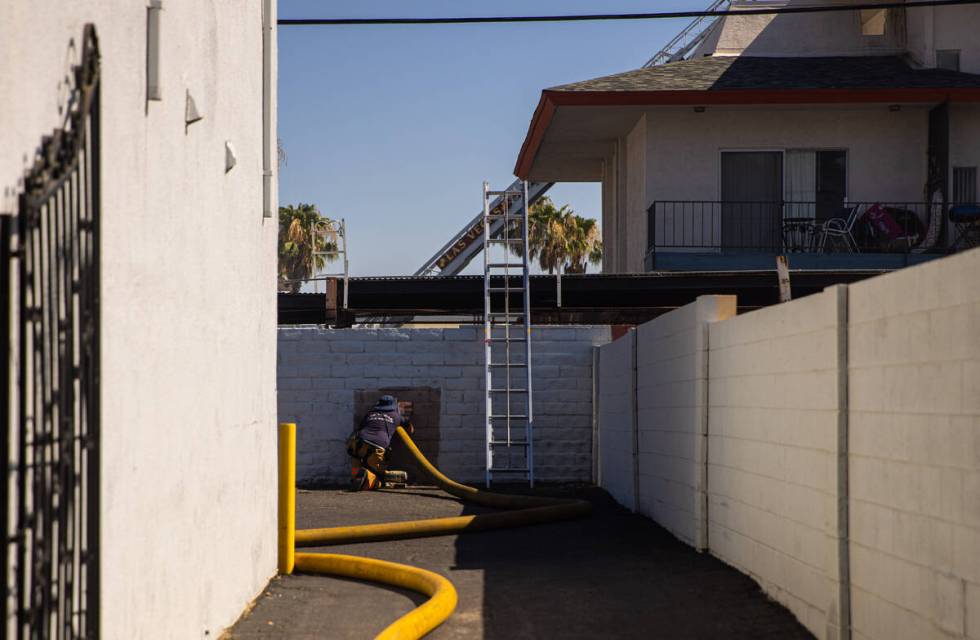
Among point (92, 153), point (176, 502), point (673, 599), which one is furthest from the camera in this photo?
point (673, 599)

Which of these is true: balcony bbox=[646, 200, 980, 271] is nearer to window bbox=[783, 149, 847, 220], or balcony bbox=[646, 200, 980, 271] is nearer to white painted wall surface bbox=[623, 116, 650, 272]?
window bbox=[783, 149, 847, 220]

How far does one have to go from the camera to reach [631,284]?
20.2 meters

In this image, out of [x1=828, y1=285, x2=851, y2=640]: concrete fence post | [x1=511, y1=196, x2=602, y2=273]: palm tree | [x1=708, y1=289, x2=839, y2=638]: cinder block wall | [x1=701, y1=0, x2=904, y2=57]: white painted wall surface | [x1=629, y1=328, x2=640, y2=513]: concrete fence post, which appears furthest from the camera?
[x1=511, y1=196, x2=602, y2=273]: palm tree

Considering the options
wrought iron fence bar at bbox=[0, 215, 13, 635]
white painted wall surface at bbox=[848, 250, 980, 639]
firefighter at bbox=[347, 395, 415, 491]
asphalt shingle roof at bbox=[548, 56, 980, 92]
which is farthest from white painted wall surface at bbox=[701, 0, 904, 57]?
wrought iron fence bar at bbox=[0, 215, 13, 635]

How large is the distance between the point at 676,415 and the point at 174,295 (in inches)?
282

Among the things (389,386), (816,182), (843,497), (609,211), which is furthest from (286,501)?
(609,211)

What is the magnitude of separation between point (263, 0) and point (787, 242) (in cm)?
1342

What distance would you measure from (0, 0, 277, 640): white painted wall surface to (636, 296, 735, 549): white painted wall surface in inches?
156

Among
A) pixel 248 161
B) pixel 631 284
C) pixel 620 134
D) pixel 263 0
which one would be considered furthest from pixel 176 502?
pixel 620 134

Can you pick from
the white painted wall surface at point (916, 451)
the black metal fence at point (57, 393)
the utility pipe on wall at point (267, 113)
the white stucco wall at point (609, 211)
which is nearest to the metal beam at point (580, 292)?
the white stucco wall at point (609, 211)

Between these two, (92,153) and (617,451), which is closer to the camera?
(92,153)

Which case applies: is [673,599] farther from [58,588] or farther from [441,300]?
[441,300]

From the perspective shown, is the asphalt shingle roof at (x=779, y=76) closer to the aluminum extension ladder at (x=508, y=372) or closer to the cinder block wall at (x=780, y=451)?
the aluminum extension ladder at (x=508, y=372)

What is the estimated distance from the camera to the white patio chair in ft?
71.9
